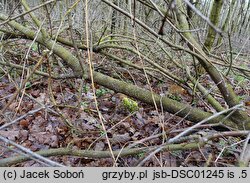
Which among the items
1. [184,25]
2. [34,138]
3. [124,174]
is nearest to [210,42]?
[184,25]

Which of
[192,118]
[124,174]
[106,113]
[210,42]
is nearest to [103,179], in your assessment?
[124,174]

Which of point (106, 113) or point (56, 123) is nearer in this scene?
point (56, 123)

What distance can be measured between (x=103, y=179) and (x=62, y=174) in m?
0.21

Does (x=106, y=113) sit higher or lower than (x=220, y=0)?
lower

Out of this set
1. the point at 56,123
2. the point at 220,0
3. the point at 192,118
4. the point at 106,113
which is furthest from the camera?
the point at 220,0

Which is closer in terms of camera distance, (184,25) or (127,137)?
(184,25)

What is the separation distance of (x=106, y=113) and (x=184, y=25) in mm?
1369

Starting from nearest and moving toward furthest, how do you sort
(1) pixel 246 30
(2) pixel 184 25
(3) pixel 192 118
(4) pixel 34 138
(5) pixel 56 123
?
(2) pixel 184 25 → (3) pixel 192 118 → (4) pixel 34 138 → (5) pixel 56 123 → (1) pixel 246 30

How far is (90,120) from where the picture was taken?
2.70 m

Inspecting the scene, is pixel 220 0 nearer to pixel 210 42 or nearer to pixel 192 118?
pixel 210 42

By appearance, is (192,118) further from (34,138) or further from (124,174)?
(34,138)

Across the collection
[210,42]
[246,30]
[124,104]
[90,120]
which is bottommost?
[90,120]

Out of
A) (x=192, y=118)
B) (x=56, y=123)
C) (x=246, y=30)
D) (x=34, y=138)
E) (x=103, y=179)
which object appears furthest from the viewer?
(x=246, y=30)

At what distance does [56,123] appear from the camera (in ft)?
8.74
